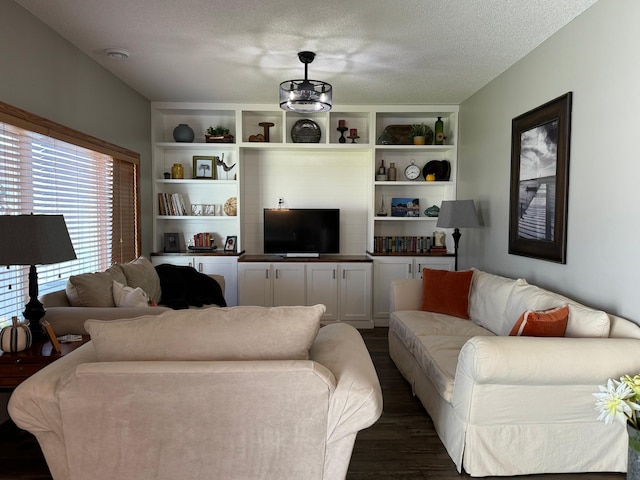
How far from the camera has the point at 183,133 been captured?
527 cm

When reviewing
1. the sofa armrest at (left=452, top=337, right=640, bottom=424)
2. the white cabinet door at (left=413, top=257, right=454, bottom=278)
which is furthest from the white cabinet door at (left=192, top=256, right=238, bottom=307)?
the sofa armrest at (left=452, top=337, right=640, bottom=424)

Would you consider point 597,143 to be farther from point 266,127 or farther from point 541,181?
point 266,127

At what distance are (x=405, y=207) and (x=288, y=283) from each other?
1778mm

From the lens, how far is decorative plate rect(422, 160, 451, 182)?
17.8 feet

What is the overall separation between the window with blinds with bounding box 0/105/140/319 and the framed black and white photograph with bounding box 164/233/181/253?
51 centimetres

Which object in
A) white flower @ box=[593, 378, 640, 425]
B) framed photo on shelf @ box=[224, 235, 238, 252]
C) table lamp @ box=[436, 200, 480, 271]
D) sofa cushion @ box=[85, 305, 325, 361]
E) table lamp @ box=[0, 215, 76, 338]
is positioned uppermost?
table lamp @ box=[436, 200, 480, 271]

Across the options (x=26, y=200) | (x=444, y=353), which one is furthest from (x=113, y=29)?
(x=444, y=353)

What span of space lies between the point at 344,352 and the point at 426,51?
2.77m

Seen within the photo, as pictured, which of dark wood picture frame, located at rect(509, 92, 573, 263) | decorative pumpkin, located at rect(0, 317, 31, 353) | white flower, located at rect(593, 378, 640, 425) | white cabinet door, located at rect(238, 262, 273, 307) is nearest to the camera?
white flower, located at rect(593, 378, 640, 425)

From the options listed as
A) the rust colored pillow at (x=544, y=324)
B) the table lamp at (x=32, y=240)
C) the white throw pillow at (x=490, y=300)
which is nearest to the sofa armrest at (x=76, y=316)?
the table lamp at (x=32, y=240)

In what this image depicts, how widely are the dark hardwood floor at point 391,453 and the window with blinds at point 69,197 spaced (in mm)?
821

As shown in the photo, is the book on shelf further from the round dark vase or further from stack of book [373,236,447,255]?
the round dark vase

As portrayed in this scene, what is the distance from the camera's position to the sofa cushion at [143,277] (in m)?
3.59

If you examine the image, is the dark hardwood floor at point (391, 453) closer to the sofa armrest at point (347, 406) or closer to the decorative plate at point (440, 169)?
the sofa armrest at point (347, 406)
